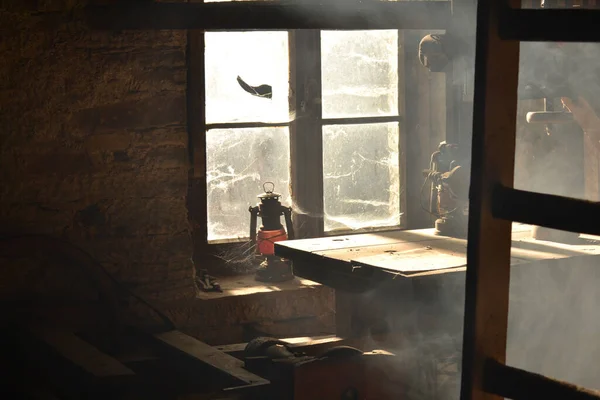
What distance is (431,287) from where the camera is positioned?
128 inches

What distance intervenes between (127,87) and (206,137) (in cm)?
62

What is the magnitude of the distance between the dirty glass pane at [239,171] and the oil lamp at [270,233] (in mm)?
103

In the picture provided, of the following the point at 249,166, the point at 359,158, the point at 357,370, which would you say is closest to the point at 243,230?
the point at 249,166

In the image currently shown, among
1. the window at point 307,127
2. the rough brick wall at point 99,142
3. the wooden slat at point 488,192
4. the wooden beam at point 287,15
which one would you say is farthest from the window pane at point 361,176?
the wooden slat at point 488,192

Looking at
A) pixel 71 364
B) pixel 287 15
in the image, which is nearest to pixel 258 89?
pixel 287 15

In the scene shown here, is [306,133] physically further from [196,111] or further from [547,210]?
[547,210]

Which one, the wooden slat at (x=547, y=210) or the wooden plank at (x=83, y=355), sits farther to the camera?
the wooden plank at (x=83, y=355)

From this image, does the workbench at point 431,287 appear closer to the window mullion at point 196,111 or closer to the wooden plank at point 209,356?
the wooden plank at point 209,356

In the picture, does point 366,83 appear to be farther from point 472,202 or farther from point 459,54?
point 472,202

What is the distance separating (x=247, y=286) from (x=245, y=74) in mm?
1140

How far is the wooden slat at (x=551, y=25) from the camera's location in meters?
1.47

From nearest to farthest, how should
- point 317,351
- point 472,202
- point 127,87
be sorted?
point 472,202
point 317,351
point 127,87

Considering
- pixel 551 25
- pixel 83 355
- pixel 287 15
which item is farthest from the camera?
pixel 287 15

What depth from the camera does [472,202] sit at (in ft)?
5.28
